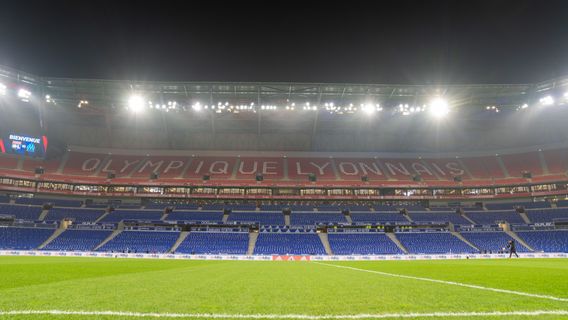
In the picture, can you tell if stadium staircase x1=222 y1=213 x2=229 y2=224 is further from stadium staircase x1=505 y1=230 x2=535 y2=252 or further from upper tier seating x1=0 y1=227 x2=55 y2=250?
stadium staircase x1=505 y1=230 x2=535 y2=252

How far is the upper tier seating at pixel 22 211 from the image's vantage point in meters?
42.3

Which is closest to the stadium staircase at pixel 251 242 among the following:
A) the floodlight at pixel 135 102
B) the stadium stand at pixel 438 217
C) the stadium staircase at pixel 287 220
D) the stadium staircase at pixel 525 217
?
the stadium staircase at pixel 287 220

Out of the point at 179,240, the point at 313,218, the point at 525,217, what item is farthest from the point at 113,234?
the point at 525,217

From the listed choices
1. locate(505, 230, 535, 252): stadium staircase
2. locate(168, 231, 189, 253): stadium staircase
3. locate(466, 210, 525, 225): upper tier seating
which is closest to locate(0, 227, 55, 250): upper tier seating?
locate(168, 231, 189, 253): stadium staircase

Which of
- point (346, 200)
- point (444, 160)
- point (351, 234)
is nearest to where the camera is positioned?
point (351, 234)

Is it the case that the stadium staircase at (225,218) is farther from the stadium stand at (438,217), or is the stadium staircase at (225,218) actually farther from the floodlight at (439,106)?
the floodlight at (439,106)

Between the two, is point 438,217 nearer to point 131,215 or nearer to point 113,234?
point 131,215

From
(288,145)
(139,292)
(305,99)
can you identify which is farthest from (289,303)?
(288,145)

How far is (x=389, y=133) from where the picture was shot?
189 feet

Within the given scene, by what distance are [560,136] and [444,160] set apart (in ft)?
59.1

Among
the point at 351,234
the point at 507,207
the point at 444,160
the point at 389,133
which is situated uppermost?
the point at 389,133

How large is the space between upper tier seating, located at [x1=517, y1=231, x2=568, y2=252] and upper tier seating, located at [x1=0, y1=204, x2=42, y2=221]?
64821 mm

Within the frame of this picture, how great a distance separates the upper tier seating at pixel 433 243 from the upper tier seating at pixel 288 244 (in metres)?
11.4

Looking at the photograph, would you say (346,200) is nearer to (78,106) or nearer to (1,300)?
(78,106)
